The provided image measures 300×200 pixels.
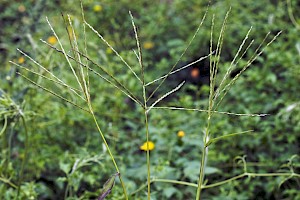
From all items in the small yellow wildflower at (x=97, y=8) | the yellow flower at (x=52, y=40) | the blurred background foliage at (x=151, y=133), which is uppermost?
the small yellow wildflower at (x=97, y=8)

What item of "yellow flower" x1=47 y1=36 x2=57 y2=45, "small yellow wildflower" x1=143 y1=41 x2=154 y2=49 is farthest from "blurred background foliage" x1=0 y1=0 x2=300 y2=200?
"small yellow wildflower" x1=143 y1=41 x2=154 y2=49

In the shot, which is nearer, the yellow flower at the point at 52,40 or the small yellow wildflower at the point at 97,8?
the yellow flower at the point at 52,40

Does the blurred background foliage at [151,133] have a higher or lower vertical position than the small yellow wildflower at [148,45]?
lower

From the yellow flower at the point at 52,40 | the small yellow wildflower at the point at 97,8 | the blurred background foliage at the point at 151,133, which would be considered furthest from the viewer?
the small yellow wildflower at the point at 97,8

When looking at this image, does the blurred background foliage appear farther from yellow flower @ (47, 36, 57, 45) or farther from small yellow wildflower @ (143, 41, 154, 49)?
small yellow wildflower @ (143, 41, 154, 49)

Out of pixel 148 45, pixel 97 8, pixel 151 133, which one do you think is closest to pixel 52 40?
pixel 97 8

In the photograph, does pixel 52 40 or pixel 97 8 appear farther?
pixel 97 8

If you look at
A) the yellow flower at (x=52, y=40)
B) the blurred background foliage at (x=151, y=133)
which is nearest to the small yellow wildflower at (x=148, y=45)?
the blurred background foliage at (x=151, y=133)

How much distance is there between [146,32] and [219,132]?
1233mm

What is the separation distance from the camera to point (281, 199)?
6.43 feet

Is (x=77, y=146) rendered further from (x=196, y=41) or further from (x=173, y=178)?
(x=196, y=41)

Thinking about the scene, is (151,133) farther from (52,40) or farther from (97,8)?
(97,8)

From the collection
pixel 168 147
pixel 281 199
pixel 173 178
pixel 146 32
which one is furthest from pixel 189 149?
pixel 146 32

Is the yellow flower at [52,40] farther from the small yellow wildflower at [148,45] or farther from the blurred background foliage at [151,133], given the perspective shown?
the small yellow wildflower at [148,45]
